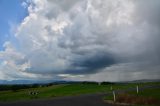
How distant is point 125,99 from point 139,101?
12.1 feet

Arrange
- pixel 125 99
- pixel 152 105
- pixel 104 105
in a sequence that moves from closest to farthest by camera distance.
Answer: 1. pixel 152 105
2. pixel 104 105
3. pixel 125 99

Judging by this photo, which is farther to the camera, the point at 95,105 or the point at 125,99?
the point at 125,99

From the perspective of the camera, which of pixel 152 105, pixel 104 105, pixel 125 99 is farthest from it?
pixel 125 99

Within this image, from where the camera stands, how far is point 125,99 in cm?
3484

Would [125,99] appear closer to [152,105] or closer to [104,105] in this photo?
[104,105]

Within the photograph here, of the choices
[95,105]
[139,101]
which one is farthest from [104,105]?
[139,101]

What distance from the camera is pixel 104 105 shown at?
3105cm

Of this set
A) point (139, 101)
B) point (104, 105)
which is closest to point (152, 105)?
point (139, 101)

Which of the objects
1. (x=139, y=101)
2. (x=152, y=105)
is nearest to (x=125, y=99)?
(x=139, y=101)

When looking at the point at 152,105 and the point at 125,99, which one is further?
the point at 125,99

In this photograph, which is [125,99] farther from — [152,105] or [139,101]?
[152,105]

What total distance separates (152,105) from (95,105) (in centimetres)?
600

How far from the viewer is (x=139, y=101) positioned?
31.3 meters
